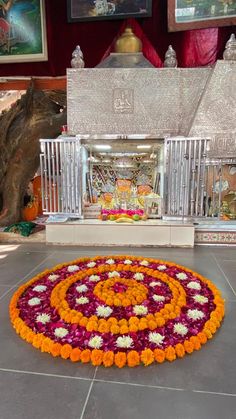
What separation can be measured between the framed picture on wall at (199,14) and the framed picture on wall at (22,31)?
1931 mm

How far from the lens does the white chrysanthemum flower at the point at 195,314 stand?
184cm

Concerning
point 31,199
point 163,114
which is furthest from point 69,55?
point 31,199

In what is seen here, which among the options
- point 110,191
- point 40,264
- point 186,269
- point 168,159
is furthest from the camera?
point 110,191

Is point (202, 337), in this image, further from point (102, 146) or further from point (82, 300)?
point (102, 146)

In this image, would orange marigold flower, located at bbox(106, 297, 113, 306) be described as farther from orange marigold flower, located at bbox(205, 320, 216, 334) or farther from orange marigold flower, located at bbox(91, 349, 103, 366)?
orange marigold flower, located at bbox(205, 320, 216, 334)

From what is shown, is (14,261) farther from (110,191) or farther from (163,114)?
(163,114)

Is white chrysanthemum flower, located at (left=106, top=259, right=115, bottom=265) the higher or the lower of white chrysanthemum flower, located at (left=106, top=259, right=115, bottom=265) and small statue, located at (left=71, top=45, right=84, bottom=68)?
the lower

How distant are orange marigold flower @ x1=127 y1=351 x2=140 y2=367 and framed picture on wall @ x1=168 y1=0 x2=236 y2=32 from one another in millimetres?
4166

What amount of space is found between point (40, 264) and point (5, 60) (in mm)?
3318

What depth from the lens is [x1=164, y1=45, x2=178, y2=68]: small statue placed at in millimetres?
3855

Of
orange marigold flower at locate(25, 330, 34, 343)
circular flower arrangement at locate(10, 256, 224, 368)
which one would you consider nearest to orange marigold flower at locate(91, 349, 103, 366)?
circular flower arrangement at locate(10, 256, 224, 368)

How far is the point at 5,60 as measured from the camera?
4.21 metres

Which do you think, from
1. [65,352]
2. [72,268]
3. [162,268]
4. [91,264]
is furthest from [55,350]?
[162,268]

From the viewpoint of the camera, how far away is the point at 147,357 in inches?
57.9
